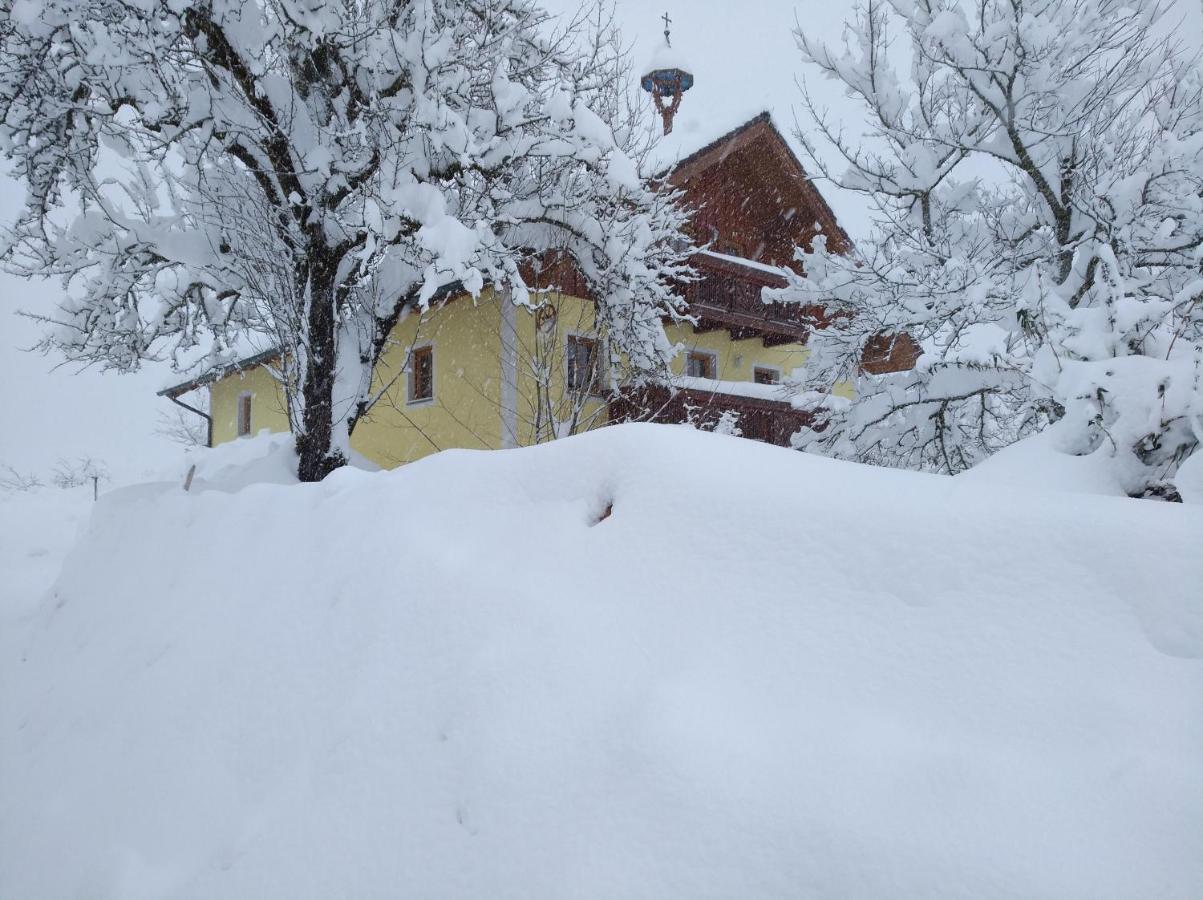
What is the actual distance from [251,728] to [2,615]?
631cm

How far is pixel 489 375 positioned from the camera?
11859mm

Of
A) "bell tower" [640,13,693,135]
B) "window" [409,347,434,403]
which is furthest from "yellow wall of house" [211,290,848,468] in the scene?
"bell tower" [640,13,693,135]

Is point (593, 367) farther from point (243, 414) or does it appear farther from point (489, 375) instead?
point (243, 414)

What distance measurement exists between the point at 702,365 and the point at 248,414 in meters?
12.5

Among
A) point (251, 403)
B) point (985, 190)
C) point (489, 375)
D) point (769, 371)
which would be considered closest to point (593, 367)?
point (489, 375)

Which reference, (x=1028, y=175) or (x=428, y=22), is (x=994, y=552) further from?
(x=1028, y=175)

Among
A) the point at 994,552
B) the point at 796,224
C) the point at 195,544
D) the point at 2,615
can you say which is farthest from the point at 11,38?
the point at 796,224

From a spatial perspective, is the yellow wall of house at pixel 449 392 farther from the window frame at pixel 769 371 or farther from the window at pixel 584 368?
the window frame at pixel 769 371

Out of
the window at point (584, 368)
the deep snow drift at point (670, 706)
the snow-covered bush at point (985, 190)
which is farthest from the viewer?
the window at point (584, 368)

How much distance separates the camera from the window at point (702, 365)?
49.0ft

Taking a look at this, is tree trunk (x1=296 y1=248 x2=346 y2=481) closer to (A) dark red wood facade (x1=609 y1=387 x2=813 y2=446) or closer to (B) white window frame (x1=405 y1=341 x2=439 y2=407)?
(A) dark red wood facade (x1=609 y1=387 x2=813 y2=446)

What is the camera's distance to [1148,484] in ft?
8.48

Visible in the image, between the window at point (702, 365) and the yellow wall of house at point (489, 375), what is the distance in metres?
0.14

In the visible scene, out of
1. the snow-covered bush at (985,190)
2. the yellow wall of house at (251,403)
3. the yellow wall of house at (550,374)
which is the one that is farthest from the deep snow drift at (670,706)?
the yellow wall of house at (251,403)
